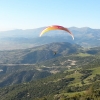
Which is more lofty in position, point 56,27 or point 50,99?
point 56,27

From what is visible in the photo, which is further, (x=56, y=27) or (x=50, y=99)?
(x=50, y=99)

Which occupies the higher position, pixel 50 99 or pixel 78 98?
pixel 78 98

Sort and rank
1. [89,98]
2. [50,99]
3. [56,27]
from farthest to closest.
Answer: [50,99] → [89,98] → [56,27]

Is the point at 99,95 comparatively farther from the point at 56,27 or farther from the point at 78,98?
the point at 56,27

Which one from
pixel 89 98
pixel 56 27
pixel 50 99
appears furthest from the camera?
pixel 50 99

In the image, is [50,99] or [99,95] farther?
[50,99]

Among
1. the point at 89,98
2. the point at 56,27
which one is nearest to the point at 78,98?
the point at 89,98

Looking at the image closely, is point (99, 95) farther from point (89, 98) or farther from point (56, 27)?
point (56, 27)

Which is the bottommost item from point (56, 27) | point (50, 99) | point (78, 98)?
point (50, 99)

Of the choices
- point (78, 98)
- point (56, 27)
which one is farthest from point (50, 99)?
point (56, 27)
